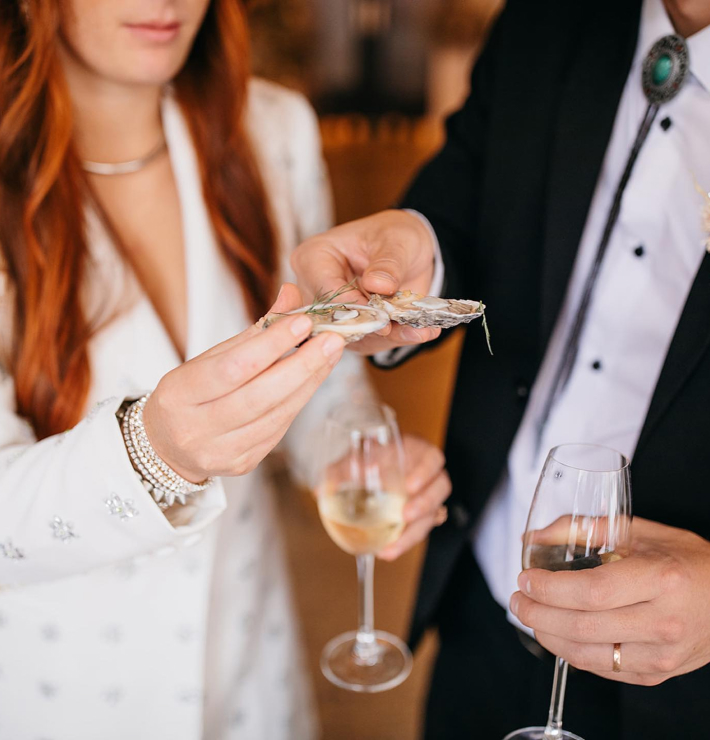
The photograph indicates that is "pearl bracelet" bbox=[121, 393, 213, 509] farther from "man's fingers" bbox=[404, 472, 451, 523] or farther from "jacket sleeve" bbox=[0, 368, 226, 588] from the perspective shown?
"man's fingers" bbox=[404, 472, 451, 523]

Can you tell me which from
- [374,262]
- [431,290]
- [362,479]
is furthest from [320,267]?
Result: [362,479]

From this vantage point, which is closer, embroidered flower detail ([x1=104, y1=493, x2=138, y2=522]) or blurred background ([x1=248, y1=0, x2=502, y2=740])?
embroidered flower detail ([x1=104, y1=493, x2=138, y2=522])

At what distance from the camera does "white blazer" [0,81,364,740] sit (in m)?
1.03

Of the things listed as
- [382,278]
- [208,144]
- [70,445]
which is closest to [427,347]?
[382,278]

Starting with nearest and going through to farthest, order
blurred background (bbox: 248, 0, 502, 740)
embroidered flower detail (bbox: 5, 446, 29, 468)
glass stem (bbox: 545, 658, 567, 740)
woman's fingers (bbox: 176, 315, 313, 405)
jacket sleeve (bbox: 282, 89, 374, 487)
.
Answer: woman's fingers (bbox: 176, 315, 313, 405)
glass stem (bbox: 545, 658, 567, 740)
embroidered flower detail (bbox: 5, 446, 29, 468)
jacket sleeve (bbox: 282, 89, 374, 487)
blurred background (bbox: 248, 0, 502, 740)

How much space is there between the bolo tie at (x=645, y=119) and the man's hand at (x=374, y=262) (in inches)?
12.1

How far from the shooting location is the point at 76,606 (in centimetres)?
133

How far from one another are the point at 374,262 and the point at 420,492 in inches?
20.3

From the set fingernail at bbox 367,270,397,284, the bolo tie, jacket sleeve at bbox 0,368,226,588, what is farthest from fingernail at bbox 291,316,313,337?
the bolo tie

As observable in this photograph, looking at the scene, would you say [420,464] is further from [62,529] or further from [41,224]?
[41,224]

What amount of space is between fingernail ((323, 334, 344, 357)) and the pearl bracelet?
0.31 m

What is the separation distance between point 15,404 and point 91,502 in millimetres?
348

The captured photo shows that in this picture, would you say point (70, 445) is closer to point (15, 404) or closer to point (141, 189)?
point (15, 404)

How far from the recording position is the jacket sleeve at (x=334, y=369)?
1684 millimetres
